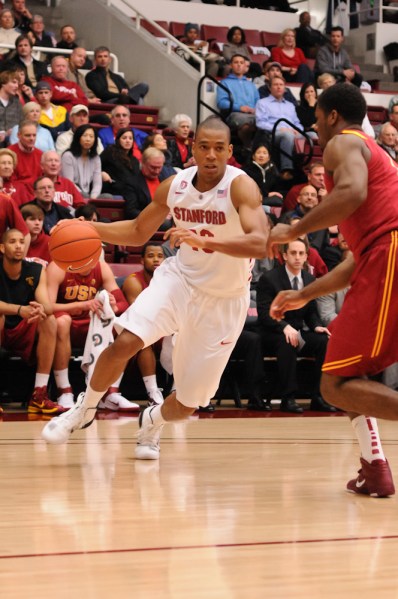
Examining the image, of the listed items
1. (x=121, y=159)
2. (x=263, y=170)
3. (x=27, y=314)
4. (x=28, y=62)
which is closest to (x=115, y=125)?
(x=121, y=159)

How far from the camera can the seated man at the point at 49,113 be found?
438 inches

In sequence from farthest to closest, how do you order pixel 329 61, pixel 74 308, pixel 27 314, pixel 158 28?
pixel 329 61 → pixel 158 28 → pixel 74 308 → pixel 27 314

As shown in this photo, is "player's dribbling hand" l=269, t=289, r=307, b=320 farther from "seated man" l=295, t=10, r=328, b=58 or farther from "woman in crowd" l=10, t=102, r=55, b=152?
"seated man" l=295, t=10, r=328, b=58

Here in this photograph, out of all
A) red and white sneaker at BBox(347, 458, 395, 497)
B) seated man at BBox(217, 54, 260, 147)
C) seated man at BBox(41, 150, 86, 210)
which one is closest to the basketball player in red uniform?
red and white sneaker at BBox(347, 458, 395, 497)

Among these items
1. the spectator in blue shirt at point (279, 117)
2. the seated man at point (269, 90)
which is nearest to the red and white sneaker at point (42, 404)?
the spectator in blue shirt at point (279, 117)

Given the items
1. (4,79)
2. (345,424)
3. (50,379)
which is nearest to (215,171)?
(345,424)

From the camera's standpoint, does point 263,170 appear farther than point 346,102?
Yes

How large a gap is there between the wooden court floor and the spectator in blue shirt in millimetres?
6779

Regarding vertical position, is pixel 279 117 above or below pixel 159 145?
below

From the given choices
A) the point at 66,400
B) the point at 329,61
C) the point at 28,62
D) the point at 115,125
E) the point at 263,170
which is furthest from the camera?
the point at 329,61

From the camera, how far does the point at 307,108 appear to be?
13.5m

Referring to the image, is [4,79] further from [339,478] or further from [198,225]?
[339,478]

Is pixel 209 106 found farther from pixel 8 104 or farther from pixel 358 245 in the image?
pixel 358 245

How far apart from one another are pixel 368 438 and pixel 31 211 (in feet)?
15.6
